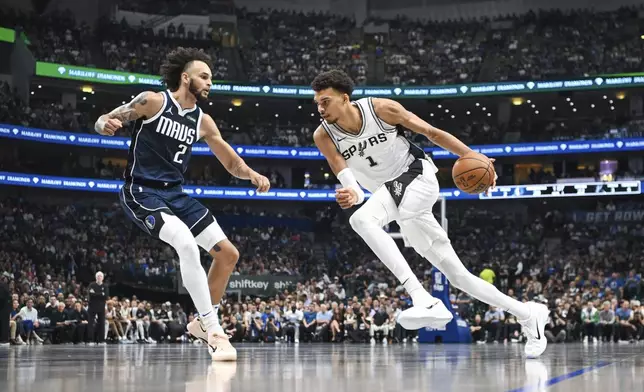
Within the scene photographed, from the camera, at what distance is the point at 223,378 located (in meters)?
4.24

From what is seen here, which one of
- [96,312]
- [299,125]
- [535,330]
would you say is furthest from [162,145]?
[299,125]

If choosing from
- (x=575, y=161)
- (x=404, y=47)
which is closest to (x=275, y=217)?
(x=404, y=47)

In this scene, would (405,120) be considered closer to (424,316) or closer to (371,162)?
(371,162)

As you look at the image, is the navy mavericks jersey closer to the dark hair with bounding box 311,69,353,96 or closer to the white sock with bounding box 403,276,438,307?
the dark hair with bounding box 311,69,353,96

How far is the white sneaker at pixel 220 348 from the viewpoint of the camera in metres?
6.13

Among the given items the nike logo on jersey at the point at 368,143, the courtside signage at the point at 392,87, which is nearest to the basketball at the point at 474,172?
the nike logo on jersey at the point at 368,143

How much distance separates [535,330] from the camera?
6.82m

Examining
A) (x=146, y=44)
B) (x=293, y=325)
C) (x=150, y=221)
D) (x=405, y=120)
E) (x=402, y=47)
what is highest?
(x=402, y=47)

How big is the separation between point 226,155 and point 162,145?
0.67 meters

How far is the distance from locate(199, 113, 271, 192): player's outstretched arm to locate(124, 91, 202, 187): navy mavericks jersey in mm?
207

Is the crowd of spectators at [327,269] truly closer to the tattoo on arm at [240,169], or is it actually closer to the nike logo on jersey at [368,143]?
the tattoo on arm at [240,169]

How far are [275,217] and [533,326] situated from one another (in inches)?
1537

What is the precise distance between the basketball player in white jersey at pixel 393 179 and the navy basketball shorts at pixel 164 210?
3.64 feet

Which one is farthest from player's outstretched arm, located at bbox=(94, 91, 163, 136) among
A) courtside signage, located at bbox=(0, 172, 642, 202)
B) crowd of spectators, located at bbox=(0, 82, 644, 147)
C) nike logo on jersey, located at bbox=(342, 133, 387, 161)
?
crowd of spectators, located at bbox=(0, 82, 644, 147)
